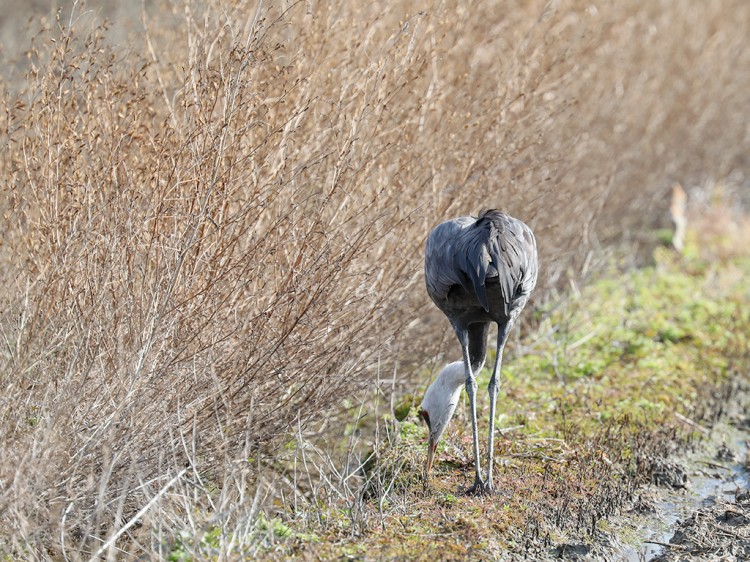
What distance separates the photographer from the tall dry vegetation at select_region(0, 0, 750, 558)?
4336 millimetres

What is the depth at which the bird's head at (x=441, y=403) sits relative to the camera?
16.5ft

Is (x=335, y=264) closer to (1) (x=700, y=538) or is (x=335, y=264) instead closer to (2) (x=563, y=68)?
(1) (x=700, y=538)

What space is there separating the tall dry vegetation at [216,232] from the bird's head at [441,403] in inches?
16.3

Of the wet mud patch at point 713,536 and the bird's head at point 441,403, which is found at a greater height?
the bird's head at point 441,403

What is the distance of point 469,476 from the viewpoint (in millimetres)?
5133

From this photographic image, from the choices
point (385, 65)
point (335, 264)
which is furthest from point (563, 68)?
point (335, 264)

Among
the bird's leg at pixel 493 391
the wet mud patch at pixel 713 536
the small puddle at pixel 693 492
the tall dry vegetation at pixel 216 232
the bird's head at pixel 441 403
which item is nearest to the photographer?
the tall dry vegetation at pixel 216 232

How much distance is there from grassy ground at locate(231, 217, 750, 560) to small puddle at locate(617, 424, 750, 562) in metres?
0.12

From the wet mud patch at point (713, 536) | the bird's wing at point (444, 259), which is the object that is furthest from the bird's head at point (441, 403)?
the wet mud patch at point (713, 536)

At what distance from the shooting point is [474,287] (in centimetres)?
472

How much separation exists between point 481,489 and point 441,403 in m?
0.47

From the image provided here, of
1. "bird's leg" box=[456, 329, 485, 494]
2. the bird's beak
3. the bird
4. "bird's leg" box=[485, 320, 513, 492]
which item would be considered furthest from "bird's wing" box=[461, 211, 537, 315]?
the bird's beak

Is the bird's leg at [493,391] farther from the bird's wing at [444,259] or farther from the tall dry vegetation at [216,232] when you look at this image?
the tall dry vegetation at [216,232]

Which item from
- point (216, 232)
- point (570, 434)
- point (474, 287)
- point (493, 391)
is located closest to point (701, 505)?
point (570, 434)
